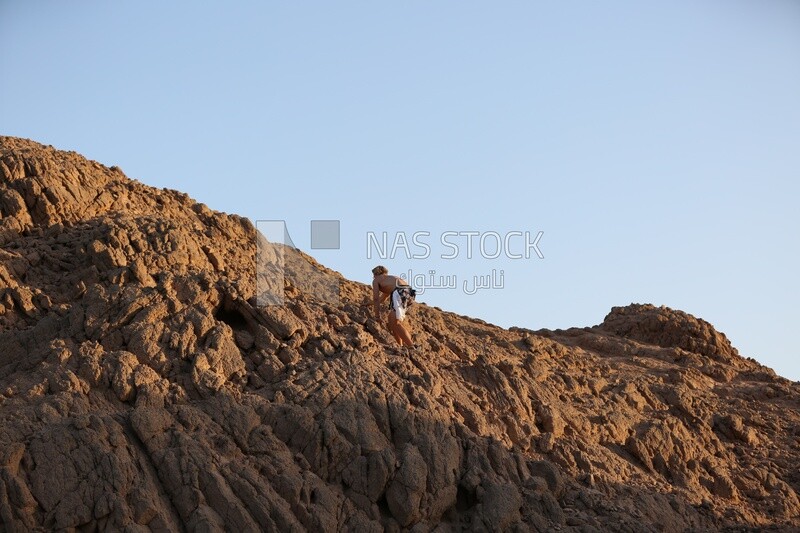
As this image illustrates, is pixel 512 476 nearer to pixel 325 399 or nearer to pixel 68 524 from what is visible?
pixel 325 399

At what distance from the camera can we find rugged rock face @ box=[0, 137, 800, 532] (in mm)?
11578

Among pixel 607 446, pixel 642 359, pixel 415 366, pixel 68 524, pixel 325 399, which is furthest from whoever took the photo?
pixel 642 359

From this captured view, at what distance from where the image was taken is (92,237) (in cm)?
1475

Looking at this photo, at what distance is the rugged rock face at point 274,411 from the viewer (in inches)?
456

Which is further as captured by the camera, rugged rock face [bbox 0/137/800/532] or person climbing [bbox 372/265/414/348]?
person climbing [bbox 372/265/414/348]

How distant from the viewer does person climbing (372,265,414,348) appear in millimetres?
15211

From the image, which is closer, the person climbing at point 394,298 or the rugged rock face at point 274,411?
the rugged rock face at point 274,411

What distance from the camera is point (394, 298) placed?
15.3 m

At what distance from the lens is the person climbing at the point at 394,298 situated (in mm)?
15211

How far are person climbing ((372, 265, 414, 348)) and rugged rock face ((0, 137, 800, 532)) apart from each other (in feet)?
0.86

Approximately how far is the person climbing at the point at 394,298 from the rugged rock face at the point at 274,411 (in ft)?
0.86

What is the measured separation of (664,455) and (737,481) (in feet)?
3.95

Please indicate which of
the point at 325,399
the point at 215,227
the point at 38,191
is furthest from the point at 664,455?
the point at 38,191

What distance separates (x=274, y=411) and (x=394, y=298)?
10.5 feet
